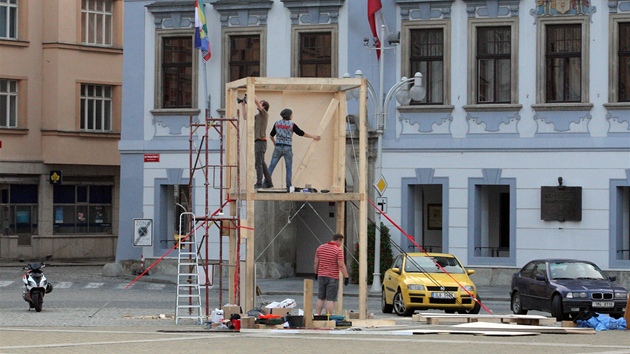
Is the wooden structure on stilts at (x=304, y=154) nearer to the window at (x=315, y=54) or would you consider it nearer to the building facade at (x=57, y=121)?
the window at (x=315, y=54)

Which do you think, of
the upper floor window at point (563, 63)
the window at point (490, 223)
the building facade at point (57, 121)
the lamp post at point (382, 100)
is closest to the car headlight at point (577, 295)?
the lamp post at point (382, 100)

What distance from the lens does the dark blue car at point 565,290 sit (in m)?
27.2

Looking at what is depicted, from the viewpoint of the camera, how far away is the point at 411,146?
39.7 meters

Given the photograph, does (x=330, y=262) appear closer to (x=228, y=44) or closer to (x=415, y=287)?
(x=415, y=287)

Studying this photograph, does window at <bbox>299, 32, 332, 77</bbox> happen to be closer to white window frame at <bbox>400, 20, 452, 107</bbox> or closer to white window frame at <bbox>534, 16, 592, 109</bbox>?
white window frame at <bbox>400, 20, 452, 107</bbox>

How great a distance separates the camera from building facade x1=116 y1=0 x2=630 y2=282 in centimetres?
3800

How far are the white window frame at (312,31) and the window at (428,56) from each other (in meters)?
2.02

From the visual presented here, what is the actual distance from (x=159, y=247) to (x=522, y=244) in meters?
11.1

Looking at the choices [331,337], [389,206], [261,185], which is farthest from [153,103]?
[331,337]

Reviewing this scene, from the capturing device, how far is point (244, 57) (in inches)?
1635

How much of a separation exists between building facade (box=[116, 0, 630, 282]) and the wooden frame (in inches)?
1.9

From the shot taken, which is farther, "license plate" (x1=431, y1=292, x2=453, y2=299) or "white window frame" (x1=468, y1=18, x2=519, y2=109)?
"white window frame" (x1=468, y1=18, x2=519, y2=109)

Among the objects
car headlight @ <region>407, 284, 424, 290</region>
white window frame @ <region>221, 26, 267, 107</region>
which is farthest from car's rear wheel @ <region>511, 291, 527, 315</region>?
white window frame @ <region>221, 26, 267, 107</region>

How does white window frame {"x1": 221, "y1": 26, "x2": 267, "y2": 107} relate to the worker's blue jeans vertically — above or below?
above
